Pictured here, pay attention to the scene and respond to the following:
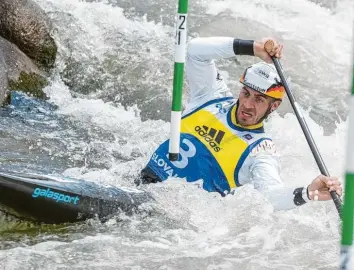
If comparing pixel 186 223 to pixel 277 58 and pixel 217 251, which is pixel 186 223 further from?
pixel 277 58

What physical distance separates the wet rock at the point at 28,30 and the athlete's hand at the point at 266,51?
3.80 metres

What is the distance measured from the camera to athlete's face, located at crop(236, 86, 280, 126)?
5.00m

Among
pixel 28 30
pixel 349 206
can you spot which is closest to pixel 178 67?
pixel 349 206

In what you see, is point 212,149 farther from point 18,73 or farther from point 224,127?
point 18,73

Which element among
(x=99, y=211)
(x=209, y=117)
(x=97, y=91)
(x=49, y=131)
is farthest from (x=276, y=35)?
(x=99, y=211)

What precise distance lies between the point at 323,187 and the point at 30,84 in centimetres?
436

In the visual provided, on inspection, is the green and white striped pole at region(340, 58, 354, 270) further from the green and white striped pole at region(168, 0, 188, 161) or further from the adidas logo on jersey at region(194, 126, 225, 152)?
the adidas logo on jersey at region(194, 126, 225, 152)

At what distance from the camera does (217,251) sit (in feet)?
15.6

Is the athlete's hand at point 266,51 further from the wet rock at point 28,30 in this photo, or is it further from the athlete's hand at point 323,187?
the wet rock at point 28,30

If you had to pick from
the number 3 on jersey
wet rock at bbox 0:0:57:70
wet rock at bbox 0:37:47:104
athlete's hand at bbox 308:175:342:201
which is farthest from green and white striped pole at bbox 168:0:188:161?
wet rock at bbox 0:0:57:70

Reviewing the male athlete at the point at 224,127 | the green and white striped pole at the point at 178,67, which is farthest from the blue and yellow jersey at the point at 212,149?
the green and white striped pole at the point at 178,67

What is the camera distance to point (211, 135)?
518 cm

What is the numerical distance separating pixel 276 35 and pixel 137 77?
8.65 ft

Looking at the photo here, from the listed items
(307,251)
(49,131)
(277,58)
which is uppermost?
(277,58)
